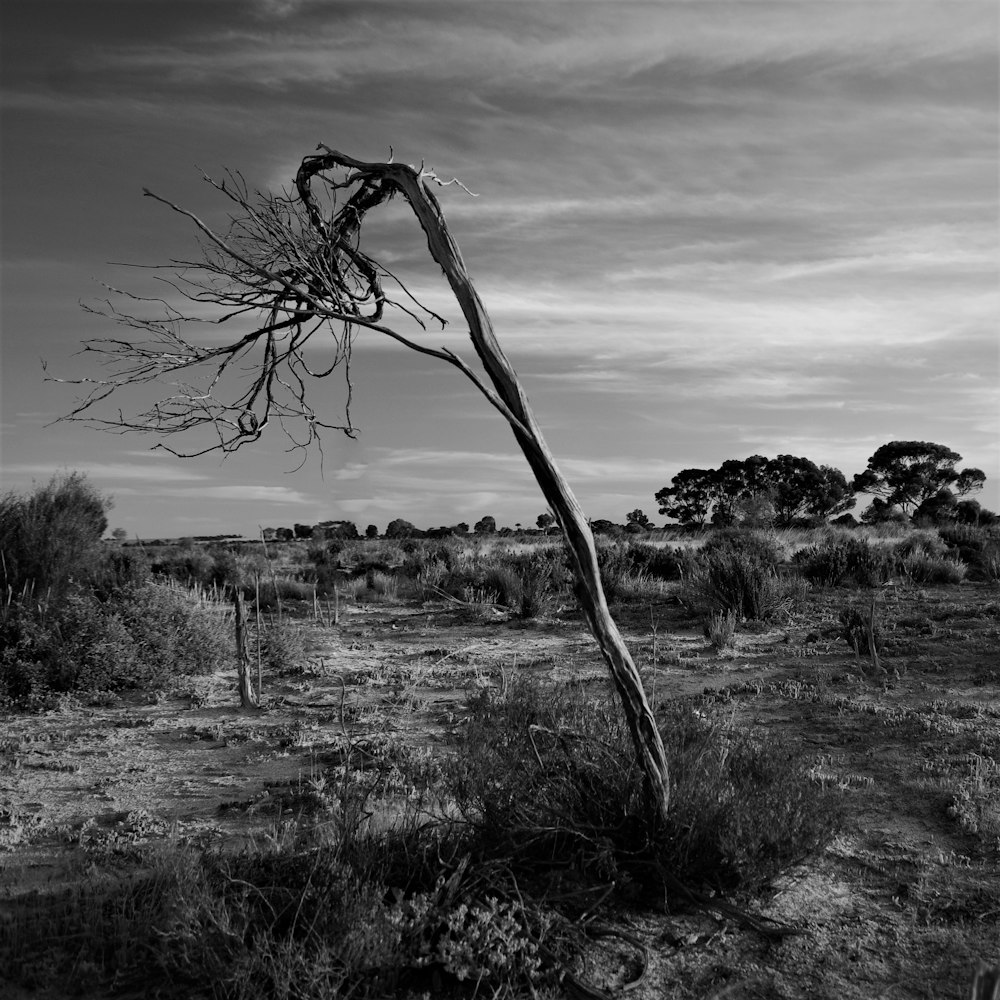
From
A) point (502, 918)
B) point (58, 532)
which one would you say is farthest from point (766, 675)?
point (58, 532)

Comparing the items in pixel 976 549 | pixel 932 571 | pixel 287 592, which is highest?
pixel 976 549

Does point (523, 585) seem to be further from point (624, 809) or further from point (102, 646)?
point (624, 809)

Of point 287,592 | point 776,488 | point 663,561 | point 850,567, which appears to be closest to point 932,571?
point 850,567

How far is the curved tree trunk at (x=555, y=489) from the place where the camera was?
4.29 meters

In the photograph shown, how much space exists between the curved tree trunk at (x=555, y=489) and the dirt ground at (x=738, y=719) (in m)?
1.03

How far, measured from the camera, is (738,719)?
896 centimetres

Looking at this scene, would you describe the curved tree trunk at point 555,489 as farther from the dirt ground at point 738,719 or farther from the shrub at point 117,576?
the shrub at point 117,576

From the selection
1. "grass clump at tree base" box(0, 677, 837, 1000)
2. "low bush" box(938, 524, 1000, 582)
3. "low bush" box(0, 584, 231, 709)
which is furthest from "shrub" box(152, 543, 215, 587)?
"grass clump at tree base" box(0, 677, 837, 1000)

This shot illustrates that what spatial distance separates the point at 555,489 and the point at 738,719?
556 centimetres

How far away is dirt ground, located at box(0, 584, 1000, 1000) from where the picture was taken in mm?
4418

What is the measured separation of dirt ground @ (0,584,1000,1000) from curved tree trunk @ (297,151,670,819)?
1.03 meters

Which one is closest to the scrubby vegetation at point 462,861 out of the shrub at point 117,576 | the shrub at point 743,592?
the shrub at point 117,576

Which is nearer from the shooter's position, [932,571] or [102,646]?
[102,646]

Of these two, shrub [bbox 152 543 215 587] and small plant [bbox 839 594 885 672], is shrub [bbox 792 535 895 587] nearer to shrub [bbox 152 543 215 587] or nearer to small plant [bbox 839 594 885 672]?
small plant [bbox 839 594 885 672]
